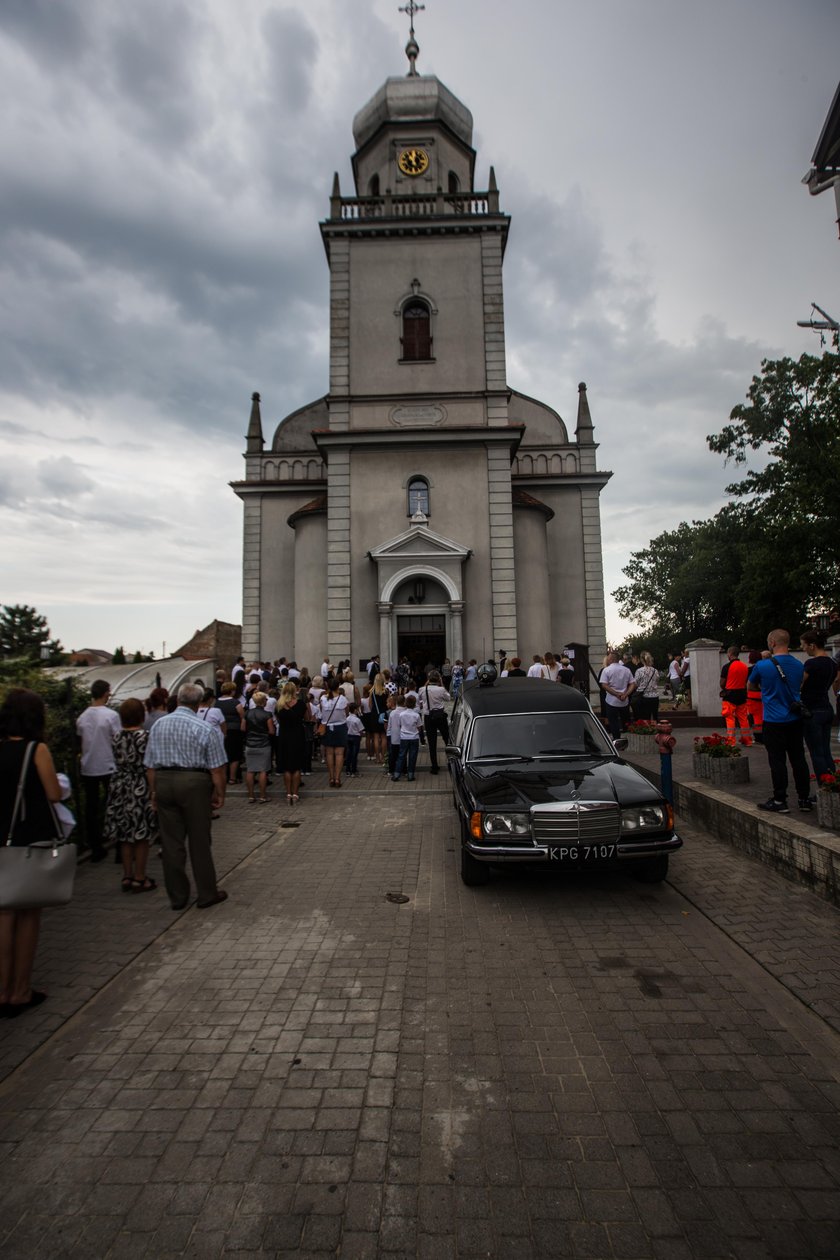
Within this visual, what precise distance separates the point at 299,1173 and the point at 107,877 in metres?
5.13

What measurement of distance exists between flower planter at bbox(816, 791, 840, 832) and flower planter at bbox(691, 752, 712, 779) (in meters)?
2.85

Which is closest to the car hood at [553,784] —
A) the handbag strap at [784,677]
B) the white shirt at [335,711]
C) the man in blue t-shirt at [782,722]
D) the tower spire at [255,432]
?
the man in blue t-shirt at [782,722]

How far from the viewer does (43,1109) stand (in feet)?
10.5

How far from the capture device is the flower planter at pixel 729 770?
8.89 metres

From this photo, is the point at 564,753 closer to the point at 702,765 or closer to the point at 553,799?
the point at 553,799

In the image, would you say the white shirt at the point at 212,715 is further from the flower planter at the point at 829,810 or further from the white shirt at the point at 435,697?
the flower planter at the point at 829,810

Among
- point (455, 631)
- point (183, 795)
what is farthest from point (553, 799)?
point (455, 631)

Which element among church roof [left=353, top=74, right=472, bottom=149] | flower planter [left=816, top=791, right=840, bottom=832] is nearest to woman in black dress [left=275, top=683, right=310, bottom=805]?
flower planter [left=816, top=791, right=840, bottom=832]

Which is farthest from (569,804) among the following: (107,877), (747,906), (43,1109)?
(107,877)

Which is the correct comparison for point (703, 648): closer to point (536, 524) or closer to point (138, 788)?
point (536, 524)

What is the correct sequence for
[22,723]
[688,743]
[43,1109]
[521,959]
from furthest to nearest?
[688,743] < [521,959] < [22,723] < [43,1109]

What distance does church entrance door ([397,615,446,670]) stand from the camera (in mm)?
22250

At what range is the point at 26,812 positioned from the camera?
3.97 meters

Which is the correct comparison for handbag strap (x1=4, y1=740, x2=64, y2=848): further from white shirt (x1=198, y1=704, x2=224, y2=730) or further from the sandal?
white shirt (x1=198, y1=704, x2=224, y2=730)
